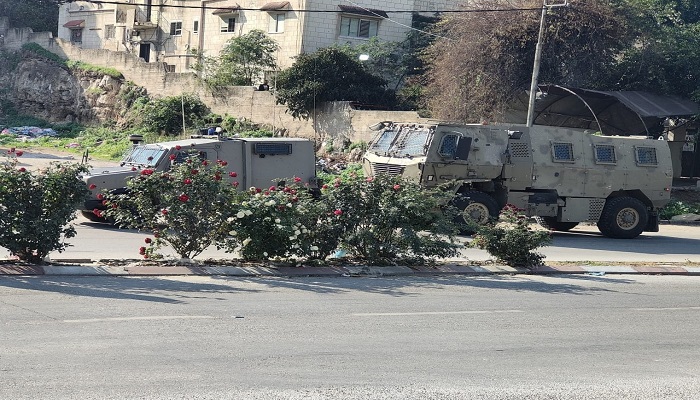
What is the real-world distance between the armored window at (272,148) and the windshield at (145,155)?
2062 millimetres

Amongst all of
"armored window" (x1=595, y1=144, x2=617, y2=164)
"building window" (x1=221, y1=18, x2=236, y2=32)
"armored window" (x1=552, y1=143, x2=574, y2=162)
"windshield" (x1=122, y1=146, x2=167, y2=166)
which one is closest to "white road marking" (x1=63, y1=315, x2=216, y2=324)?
"windshield" (x1=122, y1=146, x2=167, y2=166)

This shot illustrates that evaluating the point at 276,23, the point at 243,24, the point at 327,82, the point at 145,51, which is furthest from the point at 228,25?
the point at 327,82

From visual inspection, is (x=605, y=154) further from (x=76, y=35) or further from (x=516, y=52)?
(x=76, y=35)

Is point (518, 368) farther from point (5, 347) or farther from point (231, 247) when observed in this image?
point (231, 247)

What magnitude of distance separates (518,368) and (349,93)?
101 feet

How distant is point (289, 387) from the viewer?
7137 millimetres

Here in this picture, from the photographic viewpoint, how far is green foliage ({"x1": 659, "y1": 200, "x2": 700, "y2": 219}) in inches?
1103

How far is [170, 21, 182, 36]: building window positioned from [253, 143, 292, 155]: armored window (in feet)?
110

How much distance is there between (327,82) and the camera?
38.0 m

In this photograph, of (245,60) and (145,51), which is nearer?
(245,60)

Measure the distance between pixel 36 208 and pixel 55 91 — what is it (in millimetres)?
43731

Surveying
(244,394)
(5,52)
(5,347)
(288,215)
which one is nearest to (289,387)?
(244,394)

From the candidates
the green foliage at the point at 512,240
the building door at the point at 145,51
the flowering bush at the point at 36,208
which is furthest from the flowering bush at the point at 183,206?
the building door at the point at 145,51

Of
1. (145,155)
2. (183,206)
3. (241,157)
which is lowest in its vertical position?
(183,206)
